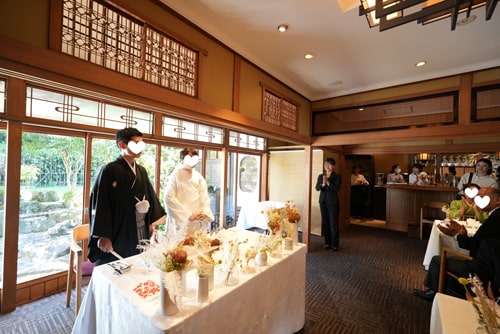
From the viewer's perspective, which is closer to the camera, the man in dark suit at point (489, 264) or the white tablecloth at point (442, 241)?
the man in dark suit at point (489, 264)

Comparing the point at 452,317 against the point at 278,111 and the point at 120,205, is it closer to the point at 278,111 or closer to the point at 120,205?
the point at 120,205

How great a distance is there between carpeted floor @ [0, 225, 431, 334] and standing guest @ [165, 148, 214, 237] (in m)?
1.31

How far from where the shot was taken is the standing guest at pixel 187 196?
2.53m

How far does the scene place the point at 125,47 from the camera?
1.75m

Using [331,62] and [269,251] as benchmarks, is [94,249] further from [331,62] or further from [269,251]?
[331,62]

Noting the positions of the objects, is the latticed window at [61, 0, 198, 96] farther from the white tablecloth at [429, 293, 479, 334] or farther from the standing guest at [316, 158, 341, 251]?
the standing guest at [316, 158, 341, 251]

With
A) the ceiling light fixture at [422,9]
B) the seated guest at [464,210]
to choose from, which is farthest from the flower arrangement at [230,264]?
the seated guest at [464,210]

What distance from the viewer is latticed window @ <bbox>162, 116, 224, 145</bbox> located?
3.48 meters

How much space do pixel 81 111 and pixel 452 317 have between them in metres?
3.59

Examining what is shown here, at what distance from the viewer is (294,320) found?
6.20 ft

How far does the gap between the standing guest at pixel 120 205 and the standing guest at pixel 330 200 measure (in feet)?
10.1

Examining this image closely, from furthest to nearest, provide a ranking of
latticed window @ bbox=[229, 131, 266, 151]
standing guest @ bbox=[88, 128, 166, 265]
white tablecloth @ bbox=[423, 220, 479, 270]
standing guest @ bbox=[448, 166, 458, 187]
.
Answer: standing guest @ bbox=[448, 166, 458, 187] < latticed window @ bbox=[229, 131, 266, 151] < white tablecloth @ bbox=[423, 220, 479, 270] < standing guest @ bbox=[88, 128, 166, 265]

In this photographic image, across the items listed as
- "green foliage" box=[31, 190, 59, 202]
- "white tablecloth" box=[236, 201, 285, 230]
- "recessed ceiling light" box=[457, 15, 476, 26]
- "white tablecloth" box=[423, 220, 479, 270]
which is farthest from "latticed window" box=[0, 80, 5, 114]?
"white tablecloth" box=[423, 220, 479, 270]

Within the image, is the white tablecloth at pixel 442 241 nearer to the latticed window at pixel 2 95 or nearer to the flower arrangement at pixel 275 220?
the flower arrangement at pixel 275 220
